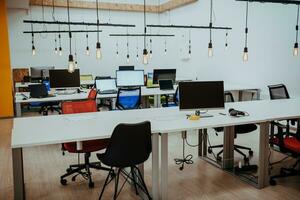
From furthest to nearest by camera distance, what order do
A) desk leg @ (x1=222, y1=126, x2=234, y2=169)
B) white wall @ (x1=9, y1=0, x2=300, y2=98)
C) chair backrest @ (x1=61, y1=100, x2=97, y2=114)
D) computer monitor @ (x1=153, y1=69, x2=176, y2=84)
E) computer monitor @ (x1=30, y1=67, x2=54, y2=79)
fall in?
computer monitor @ (x1=30, y1=67, x2=54, y2=79), computer monitor @ (x1=153, y1=69, x2=176, y2=84), white wall @ (x1=9, y1=0, x2=300, y2=98), desk leg @ (x1=222, y1=126, x2=234, y2=169), chair backrest @ (x1=61, y1=100, x2=97, y2=114)

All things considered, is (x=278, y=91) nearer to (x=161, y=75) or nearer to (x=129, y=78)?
(x=161, y=75)

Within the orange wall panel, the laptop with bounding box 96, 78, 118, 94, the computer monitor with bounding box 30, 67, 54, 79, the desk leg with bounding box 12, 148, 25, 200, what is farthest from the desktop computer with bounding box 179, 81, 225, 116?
the computer monitor with bounding box 30, 67, 54, 79

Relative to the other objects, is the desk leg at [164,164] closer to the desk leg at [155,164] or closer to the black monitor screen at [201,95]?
the desk leg at [155,164]

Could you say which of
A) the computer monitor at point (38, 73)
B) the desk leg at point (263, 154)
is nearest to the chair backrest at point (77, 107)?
the desk leg at point (263, 154)

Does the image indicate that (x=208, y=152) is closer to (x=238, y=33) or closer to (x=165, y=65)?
(x=238, y=33)

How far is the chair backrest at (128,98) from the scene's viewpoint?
6215mm

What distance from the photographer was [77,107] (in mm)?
4340

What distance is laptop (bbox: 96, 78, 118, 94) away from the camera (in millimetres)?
6801

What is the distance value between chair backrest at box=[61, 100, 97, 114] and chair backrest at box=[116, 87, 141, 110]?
1763mm

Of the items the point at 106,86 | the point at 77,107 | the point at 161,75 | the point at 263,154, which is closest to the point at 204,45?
the point at 161,75

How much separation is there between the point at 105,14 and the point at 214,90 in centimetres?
923

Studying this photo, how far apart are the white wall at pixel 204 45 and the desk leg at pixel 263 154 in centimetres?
335

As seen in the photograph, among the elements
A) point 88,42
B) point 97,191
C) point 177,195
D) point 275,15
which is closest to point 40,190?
point 97,191

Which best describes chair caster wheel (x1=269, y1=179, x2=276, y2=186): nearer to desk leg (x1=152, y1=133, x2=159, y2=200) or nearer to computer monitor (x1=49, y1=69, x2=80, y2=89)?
desk leg (x1=152, y1=133, x2=159, y2=200)
